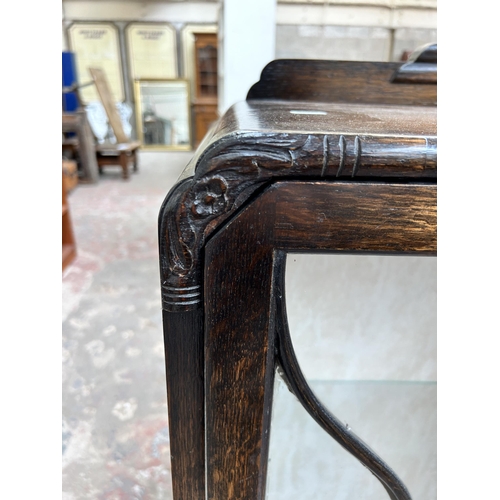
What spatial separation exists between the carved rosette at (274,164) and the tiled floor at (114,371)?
663mm

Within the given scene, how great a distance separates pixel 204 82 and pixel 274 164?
4761 millimetres

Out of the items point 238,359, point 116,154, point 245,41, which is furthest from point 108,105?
point 238,359

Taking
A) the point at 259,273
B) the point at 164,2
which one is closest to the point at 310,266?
the point at 259,273

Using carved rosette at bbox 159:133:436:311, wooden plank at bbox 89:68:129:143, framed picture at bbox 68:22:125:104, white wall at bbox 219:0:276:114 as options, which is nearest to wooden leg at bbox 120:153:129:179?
wooden plank at bbox 89:68:129:143

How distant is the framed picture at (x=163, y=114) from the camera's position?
462 centimetres

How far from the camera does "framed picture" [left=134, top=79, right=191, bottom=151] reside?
4.62 metres

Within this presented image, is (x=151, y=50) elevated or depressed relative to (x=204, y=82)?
elevated

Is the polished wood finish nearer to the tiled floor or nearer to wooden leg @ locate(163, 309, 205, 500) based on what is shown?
wooden leg @ locate(163, 309, 205, 500)

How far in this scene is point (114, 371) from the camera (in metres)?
1.03

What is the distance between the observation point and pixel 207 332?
0.25m

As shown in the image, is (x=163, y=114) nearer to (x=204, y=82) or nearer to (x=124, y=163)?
(x=204, y=82)

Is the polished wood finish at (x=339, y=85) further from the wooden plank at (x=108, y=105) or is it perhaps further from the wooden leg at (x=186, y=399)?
the wooden plank at (x=108, y=105)
